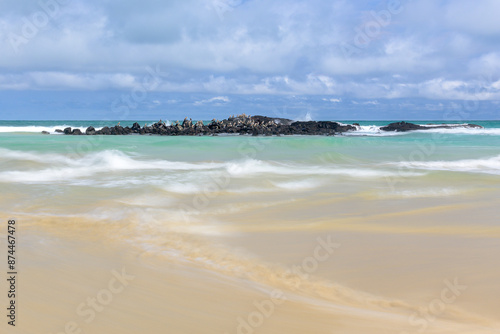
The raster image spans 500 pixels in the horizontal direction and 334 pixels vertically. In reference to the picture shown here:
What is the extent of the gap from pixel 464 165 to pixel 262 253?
1054cm

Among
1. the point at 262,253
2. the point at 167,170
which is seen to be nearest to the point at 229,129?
the point at 167,170

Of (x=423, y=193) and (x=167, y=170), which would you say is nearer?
(x=423, y=193)

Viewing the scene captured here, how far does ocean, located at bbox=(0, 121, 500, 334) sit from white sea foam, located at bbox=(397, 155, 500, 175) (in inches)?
107

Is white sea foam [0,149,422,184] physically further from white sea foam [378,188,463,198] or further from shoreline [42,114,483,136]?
shoreline [42,114,483,136]

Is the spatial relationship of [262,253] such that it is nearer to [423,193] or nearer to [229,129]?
[423,193]

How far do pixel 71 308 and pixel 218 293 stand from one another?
39.2 inches

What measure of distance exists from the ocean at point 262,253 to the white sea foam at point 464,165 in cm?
272

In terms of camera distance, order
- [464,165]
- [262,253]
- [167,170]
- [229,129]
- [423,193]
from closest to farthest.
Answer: [262,253], [423,193], [167,170], [464,165], [229,129]

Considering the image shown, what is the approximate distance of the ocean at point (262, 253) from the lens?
2791mm

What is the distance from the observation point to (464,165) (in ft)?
41.6

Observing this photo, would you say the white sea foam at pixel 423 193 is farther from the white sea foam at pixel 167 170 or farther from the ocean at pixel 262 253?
the white sea foam at pixel 167 170

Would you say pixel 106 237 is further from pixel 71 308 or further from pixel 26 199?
pixel 26 199

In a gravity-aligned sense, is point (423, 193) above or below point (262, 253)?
above

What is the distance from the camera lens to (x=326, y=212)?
5.98 meters
